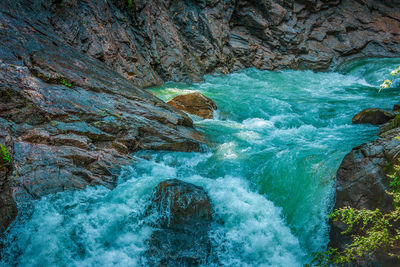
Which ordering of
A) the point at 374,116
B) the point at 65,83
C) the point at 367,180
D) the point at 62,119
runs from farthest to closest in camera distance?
1. the point at 374,116
2. the point at 65,83
3. the point at 62,119
4. the point at 367,180

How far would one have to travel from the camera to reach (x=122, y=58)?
454 inches

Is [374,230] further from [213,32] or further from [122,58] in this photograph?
[213,32]

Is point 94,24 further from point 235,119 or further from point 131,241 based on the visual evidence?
point 131,241

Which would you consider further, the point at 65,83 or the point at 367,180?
the point at 65,83

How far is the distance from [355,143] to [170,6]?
1223 centimetres

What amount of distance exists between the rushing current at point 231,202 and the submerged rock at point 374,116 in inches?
13.6

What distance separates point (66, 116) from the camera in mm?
5648

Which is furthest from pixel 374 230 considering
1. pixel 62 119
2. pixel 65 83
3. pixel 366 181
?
pixel 65 83

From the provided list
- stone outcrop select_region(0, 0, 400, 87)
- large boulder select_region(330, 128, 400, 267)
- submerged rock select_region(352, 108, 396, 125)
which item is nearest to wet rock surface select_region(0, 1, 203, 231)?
stone outcrop select_region(0, 0, 400, 87)

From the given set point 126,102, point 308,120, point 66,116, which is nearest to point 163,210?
point 66,116

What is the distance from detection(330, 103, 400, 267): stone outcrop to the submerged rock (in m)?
3.57

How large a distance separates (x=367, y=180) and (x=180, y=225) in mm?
3214

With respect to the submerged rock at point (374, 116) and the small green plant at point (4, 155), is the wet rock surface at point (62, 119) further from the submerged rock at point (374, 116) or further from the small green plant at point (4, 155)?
the submerged rock at point (374, 116)

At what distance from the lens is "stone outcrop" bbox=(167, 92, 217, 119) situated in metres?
9.44
